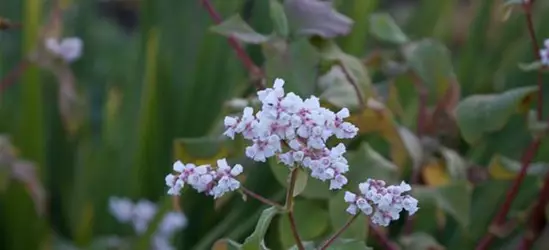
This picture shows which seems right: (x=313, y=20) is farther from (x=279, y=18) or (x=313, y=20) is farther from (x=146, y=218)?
(x=146, y=218)

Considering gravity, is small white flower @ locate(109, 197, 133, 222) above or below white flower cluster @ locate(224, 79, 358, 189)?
below

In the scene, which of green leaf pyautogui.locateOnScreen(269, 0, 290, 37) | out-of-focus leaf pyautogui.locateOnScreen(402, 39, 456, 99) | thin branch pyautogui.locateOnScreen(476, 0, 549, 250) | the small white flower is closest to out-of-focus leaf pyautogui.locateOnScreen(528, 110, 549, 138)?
thin branch pyautogui.locateOnScreen(476, 0, 549, 250)

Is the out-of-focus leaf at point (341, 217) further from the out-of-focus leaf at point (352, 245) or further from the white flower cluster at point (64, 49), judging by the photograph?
the white flower cluster at point (64, 49)

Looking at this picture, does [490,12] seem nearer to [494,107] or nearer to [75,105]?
[494,107]

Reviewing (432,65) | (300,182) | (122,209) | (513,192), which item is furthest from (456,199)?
(122,209)

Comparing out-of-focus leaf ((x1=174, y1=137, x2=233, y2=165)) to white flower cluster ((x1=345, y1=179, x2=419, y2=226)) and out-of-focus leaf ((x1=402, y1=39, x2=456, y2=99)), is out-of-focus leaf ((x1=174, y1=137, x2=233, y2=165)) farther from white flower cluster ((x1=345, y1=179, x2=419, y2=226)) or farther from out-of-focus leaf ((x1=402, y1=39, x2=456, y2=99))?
white flower cluster ((x1=345, y1=179, x2=419, y2=226))

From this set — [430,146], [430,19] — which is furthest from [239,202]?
[430,19]

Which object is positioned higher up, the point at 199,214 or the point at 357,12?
the point at 357,12
